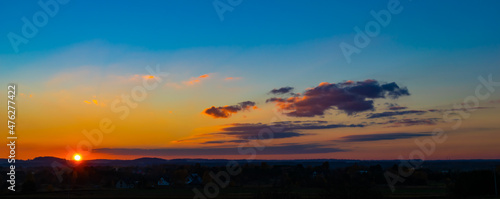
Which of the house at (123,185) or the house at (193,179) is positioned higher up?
the house at (193,179)

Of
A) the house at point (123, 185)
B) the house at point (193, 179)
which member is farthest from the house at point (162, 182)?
the house at point (123, 185)

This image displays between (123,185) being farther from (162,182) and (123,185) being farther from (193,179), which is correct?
(193,179)

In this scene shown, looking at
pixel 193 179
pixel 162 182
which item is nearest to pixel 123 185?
pixel 162 182

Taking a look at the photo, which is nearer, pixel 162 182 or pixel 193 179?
pixel 162 182

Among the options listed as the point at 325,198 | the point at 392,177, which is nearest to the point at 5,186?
the point at 325,198

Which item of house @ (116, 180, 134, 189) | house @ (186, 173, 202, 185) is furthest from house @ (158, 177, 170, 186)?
house @ (116, 180, 134, 189)

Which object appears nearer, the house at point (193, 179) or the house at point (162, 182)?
the house at point (162, 182)

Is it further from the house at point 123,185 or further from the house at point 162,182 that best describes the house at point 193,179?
the house at point 123,185

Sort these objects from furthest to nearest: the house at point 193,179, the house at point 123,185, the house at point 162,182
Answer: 1. the house at point 193,179
2. the house at point 162,182
3. the house at point 123,185

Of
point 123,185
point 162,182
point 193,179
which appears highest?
point 193,179

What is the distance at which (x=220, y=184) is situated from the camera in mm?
110750

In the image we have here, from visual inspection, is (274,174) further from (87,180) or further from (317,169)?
(87,180)

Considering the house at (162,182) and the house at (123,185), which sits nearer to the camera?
the house at (123,185)

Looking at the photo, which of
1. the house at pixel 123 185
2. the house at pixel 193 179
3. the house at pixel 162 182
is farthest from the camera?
the house at pixel 193 179
